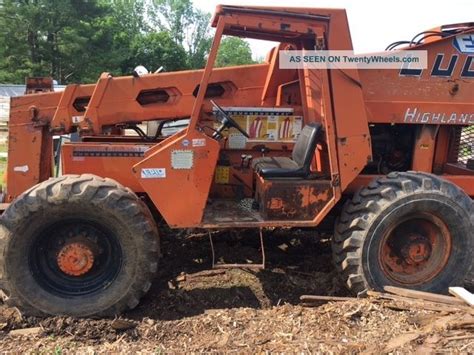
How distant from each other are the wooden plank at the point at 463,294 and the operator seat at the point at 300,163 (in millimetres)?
1599

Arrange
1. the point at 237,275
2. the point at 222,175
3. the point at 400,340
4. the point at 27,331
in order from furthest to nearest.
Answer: the point at 222,175 → the point at 237,275 → the point at 27,331 → the point at 400,340

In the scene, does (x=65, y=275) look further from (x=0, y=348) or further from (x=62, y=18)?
(x=62, y=18)

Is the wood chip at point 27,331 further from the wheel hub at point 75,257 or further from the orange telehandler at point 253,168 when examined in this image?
the wheel hub at point 75,257

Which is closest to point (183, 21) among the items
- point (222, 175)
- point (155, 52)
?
point (155, 52)

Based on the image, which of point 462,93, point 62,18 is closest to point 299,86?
point 462,93

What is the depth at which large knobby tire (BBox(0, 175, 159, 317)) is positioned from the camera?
4.02m

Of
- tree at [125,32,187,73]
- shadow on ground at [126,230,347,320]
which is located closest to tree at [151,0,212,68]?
tree at [125,32,187,73]

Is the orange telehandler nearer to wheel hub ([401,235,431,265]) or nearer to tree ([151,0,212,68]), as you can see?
wheel hub ([401,235,431,265])

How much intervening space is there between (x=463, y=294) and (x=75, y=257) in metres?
3.26

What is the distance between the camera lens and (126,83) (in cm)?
502

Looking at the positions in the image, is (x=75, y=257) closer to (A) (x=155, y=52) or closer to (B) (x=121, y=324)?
(B) (x=121, y=324)

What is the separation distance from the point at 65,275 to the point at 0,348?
84 centimetres

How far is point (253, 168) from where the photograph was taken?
16.8ft

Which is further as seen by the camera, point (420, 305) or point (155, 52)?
point (155, 52)
